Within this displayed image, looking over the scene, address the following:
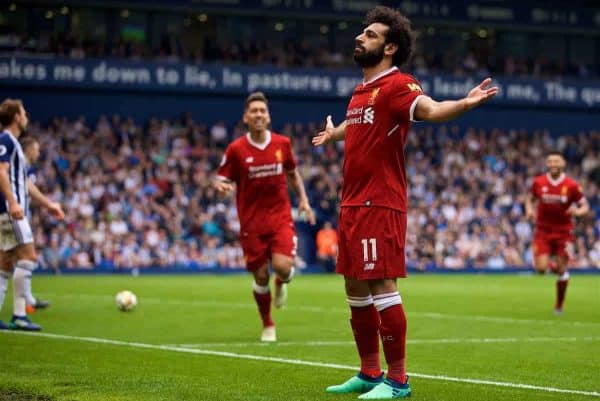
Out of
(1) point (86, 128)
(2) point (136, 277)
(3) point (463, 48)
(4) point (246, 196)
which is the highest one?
(3) point (463, 48)

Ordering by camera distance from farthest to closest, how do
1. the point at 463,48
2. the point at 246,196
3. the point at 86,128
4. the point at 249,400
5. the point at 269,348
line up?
the point at 463,48
the point at 86,128
the point at 246,196
the point at 269,348
the point at 249,400

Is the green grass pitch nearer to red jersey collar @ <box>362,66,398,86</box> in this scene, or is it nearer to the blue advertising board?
red jersey collar @ <box>362,66,398,86</box>

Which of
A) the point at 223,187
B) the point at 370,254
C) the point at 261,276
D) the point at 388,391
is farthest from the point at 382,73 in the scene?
the point at 261,276

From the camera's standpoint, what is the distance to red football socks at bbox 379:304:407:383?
790 centimetres

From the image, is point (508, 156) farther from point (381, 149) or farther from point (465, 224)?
point (381, 149)

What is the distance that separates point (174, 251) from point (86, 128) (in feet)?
21.0

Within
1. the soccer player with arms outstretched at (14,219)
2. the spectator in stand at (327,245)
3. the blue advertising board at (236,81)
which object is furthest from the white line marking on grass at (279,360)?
the blue advertising board at (236,81)

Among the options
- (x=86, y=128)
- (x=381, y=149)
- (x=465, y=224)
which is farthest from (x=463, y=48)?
(x=381, y=149)

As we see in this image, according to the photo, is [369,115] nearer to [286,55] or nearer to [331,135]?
[331,135]

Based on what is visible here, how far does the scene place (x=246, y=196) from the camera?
43.6ft

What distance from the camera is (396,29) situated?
8055 millimetres

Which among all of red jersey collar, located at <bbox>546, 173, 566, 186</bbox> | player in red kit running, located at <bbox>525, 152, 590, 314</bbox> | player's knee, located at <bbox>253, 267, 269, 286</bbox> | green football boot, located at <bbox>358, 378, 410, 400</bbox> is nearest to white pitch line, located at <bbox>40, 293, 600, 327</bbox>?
player in red kit running, located at <bbox>525, 152, 590, 314</bbox>

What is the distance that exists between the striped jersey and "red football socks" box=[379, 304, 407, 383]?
6572 millimetres

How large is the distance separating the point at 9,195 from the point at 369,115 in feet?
19.2
